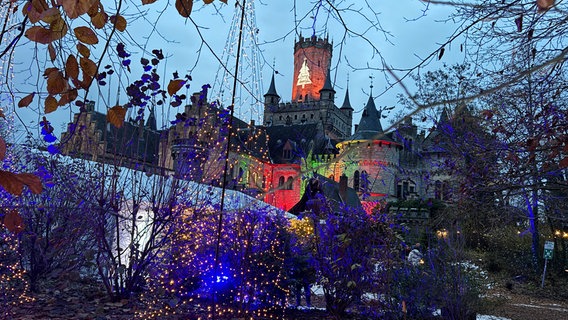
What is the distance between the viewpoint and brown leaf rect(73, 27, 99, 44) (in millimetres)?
1583

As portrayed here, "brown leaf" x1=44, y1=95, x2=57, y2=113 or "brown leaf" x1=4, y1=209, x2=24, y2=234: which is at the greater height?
"brown leaf" x1=44, y1=95, x2=57, y2=113

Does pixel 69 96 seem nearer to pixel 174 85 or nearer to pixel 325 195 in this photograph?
pixel 174 85

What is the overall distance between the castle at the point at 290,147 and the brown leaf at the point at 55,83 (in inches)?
18.8

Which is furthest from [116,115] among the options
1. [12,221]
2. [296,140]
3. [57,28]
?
[296,140]

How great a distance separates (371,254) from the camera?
7.36 m

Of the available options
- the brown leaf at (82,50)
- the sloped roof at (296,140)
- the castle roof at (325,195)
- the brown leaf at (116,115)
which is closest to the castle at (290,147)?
the sloped roof at (296,140)

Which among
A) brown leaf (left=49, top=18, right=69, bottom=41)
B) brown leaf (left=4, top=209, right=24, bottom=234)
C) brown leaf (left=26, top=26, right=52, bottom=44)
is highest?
brown leaf (left=49, top=18, right=69, bottom=41)

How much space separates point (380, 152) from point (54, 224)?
29895 mm

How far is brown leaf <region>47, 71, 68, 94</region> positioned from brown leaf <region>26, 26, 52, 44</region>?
0.11m

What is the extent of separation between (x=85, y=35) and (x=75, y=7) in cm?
49

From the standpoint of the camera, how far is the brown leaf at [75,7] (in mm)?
1094

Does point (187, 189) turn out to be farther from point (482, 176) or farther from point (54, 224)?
point (482, 176)

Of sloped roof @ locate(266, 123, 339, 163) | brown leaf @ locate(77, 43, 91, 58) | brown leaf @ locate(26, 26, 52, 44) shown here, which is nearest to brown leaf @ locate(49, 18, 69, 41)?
brown leaf @ locate(26, 26, 52, 44)

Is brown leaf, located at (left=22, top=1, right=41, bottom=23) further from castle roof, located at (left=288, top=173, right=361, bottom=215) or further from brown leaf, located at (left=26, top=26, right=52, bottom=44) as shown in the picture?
castle roof, located at (left=288, top=173, right=361, bottom=215)
